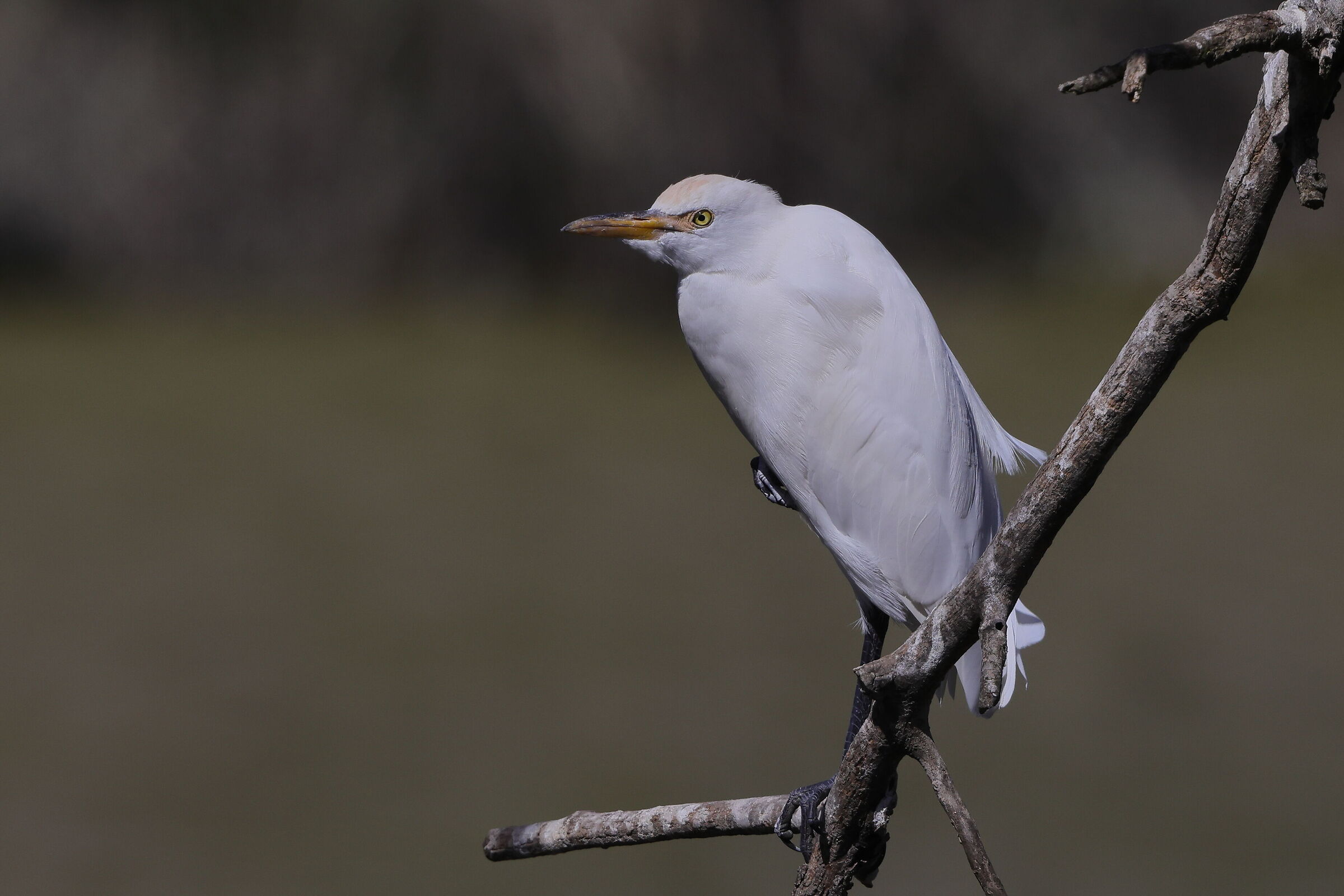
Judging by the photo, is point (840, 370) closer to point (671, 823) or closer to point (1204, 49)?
point (671, 823)

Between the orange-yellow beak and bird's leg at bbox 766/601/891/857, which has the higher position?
the orange-yellow beak

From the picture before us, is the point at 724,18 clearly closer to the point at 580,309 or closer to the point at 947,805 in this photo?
the point at 580,309

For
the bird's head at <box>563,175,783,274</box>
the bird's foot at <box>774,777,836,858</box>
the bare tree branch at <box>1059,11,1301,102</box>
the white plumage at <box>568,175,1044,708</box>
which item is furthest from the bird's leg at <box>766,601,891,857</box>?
the bare tree branch at <box>1059,11,1301,102</box>

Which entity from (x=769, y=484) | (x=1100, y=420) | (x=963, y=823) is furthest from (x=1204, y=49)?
(x=769, y=484)

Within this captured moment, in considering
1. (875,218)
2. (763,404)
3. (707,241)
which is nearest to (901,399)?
(763,404)

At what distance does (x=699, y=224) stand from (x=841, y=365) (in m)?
0.21

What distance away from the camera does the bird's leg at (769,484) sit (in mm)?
1407

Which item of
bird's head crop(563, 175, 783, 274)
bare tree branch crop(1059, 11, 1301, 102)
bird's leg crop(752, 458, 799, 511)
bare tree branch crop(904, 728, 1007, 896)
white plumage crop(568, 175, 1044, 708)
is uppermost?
bare tree branch crop(1059, 11, 1301, 102)

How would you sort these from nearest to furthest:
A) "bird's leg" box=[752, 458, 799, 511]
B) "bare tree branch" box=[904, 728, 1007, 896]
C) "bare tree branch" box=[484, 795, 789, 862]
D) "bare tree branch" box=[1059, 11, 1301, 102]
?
"bare tree branch" box=[1059, 11, 1301, 102] → "bare tree branch" box=[904, 728, 1007, 896] → "bare tree branch" box=[484, 795, 789, 862] → "bird's leg" box=[752, 458, 799, 511]

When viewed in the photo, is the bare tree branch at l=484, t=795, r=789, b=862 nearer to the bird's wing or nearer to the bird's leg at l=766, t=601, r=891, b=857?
the bird's leg at l=766, t=601, r=891, b=857

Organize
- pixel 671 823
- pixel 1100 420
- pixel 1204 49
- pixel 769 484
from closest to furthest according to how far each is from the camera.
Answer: pixel 1204 49
pixel 1100 420
pixel 671 823
pixel 769 484

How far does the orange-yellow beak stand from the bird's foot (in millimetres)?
597

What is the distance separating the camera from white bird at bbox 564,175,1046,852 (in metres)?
1.24

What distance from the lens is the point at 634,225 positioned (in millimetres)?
1229
